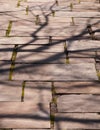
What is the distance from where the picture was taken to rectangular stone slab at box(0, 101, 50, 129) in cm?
320

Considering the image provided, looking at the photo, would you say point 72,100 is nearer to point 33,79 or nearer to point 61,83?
point 61,83

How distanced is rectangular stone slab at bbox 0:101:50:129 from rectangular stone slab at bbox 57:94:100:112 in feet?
0.67

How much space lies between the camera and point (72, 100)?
139 inches

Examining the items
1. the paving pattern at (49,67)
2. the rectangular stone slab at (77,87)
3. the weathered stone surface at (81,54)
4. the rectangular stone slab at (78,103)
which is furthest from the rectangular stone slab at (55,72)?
the rectangular stone slab at (78,103)

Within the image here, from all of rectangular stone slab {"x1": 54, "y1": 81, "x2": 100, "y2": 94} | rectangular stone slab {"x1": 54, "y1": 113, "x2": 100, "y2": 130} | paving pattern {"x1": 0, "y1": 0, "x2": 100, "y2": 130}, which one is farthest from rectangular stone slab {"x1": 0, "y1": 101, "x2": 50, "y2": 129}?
rectangular stone slab {"x1": 54, "y1": 81, "x2": 100, "y2": 94}

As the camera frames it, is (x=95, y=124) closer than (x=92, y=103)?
Yes

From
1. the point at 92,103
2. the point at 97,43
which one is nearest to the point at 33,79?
the point at 92,103

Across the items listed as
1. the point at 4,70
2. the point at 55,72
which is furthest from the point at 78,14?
the point at 4,70

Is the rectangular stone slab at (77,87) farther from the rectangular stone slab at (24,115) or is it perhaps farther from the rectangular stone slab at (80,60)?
the rectangular stone slab at (80,60)

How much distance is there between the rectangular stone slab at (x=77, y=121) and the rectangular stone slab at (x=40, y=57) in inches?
45.3

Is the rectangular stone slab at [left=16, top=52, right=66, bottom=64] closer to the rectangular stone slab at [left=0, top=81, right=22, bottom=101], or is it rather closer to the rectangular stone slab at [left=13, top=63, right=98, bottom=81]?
the rectangular stone slab at [left=13, top=63, right=98, bottom=81]

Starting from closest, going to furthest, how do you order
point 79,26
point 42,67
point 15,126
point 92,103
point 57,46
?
1. point 15,126
2. point 92,103
3. point 42,67
4. point 57,46
5. point 79,26

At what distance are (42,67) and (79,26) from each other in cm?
158

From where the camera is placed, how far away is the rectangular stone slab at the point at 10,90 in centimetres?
357
